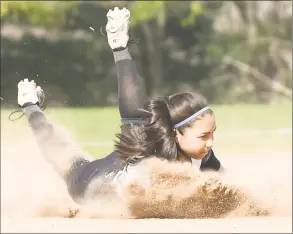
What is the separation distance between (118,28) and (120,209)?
2.97ft

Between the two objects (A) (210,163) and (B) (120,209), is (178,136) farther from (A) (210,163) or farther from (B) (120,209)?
(B) (120,209)

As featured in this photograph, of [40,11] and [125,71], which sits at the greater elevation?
[125,71]

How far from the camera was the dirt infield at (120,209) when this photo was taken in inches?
169

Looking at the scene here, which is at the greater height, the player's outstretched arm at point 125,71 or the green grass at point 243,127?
the player's outstretched arm at point 125,71

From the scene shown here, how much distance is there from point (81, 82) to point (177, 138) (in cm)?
311

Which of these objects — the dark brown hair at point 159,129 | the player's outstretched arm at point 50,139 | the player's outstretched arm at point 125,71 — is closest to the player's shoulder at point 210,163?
the dark brown hair at point 159,129

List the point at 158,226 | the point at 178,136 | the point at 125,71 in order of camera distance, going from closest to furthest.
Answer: the point at 125,71
the point at 178,136
the point at 158,226

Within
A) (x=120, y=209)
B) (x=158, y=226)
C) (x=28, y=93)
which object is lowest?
(x=158, y=226)

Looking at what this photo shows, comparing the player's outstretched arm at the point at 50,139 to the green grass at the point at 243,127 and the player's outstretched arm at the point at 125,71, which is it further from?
the green grass at the point at 243,127

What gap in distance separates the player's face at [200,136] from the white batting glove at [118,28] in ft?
1.43

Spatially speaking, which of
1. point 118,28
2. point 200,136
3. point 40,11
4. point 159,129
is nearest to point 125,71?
point 118,28

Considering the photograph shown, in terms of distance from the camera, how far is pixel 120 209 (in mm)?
4297

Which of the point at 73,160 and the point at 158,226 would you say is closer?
the point at 73,160

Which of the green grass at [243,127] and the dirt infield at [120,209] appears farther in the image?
the green grass at [243,127]
